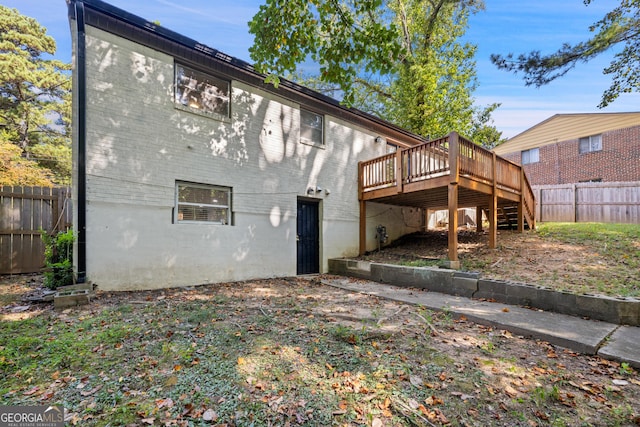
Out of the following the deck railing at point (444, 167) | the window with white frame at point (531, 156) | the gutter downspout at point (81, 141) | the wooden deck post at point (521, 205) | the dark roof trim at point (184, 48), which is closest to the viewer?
the gutter downspout at point (81, 141)

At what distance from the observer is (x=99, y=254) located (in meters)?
5.23

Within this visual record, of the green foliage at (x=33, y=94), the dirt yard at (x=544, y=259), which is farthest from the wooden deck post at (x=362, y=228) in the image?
the green foliage at (x=33, y=94)

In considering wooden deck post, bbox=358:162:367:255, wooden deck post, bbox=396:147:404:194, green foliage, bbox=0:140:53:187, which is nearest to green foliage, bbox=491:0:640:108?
wooden deck post, bbox=396:147:404:194

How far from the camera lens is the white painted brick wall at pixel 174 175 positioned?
536 cm

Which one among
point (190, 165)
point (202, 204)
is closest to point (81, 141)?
point (190, 165)

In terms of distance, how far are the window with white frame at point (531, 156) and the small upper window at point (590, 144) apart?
235 cm

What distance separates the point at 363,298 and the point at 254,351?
3125 mm

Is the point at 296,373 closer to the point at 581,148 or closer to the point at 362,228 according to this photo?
the point at 362,228

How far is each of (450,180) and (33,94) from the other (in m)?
21.7

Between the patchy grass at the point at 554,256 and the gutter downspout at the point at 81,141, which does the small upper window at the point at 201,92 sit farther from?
the patchy grass at the point at 554,256

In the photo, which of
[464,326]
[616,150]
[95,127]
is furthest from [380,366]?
[616,150]

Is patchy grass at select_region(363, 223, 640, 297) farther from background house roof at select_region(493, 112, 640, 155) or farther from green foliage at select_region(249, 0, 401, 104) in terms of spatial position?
background house roof at select_region(493, 112, 640, 155)

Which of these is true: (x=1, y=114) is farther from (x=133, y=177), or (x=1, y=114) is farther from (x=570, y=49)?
Result: (x=570, y=49)

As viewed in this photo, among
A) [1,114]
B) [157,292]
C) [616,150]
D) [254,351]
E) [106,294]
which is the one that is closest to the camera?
[254,351]
